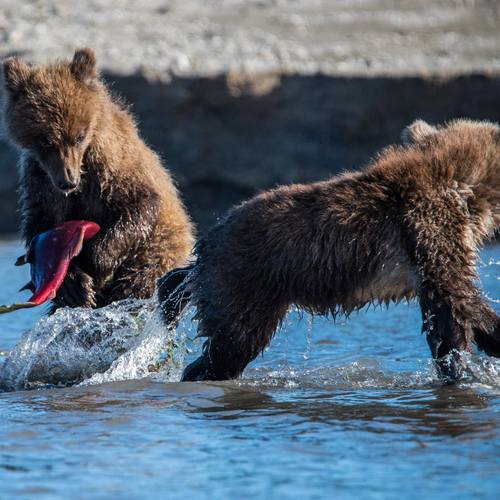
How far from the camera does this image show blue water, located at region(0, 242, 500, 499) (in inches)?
210

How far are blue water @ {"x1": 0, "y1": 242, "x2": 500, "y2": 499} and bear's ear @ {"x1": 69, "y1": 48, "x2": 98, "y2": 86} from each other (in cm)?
229

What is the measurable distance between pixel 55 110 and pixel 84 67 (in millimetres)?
509

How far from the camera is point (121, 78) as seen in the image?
648 inches

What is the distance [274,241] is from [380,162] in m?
0.84

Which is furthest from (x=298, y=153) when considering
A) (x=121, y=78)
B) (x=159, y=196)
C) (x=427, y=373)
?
(x=427, y=373)

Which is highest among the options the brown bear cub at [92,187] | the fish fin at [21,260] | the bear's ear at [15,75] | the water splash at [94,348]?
the bear's ear at [15,75]

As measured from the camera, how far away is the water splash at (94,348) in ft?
26.5

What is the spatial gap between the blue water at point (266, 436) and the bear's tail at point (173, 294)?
45cm

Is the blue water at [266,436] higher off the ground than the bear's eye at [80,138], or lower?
lower

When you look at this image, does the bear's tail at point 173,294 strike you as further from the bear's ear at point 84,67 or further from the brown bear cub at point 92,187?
the bear's ear at point 84,67

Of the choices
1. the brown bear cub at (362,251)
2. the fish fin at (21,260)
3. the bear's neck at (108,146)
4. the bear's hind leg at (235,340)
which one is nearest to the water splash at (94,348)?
the fish fin at (21,260)

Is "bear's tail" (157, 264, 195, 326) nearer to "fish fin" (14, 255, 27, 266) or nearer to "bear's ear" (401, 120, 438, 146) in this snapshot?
"fish fin" (14, 255, 27, 266)

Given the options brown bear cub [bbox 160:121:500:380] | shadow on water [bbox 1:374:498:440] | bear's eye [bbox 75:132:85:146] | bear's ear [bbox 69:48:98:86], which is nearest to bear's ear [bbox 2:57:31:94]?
bear's ear [bbox 69:48:98:86]

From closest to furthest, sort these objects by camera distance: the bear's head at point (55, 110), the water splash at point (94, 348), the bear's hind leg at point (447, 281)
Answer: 1. the bear's hind leg at point (447, 281)
2. the water splash at point (94, 348)
3. the bear's head at point (55, 110)
